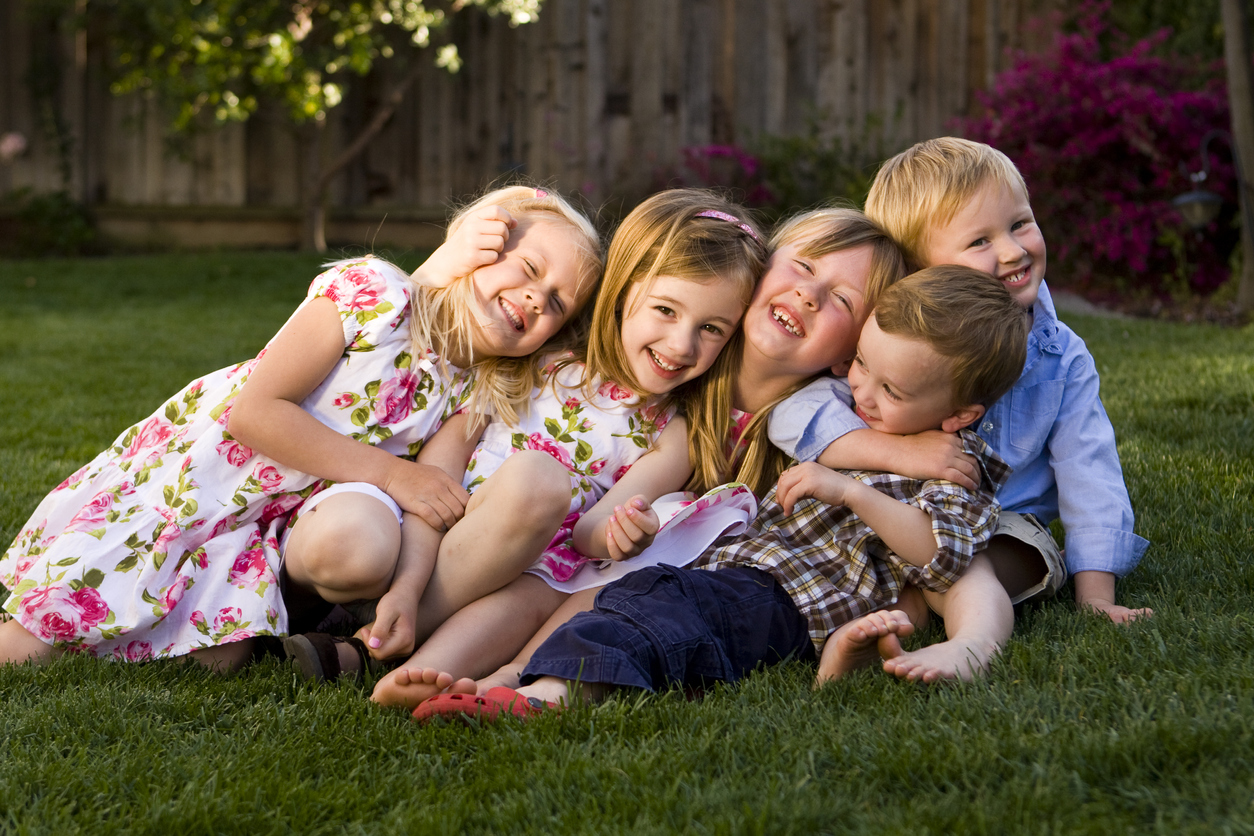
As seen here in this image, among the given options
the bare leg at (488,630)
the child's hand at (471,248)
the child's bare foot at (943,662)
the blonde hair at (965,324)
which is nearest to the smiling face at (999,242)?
the blonde hair at (965,324)

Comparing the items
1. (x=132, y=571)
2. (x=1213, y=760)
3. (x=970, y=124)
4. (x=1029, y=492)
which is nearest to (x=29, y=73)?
(x=970, y=124)

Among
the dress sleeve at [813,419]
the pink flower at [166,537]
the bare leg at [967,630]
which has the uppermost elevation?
the dress sleeve at [813,419]

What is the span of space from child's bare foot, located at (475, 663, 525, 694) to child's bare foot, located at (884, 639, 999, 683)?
1.97 feet

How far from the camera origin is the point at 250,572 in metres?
2.15

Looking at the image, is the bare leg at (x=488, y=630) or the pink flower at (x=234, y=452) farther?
the pink flower at (x=234, y=452)

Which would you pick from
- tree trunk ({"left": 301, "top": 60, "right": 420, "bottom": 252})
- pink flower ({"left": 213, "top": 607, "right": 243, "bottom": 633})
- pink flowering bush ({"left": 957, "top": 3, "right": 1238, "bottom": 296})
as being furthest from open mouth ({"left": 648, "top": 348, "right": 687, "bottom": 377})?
tree trunk ({"left": 301, "top": 60, "right": 420, "bottom": 252})

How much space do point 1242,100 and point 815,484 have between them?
4312 mm

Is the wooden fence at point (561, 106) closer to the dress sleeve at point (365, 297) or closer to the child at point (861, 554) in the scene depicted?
the dress sleeve at point (365, 297)

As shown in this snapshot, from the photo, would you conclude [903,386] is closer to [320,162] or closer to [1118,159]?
[1118,159]

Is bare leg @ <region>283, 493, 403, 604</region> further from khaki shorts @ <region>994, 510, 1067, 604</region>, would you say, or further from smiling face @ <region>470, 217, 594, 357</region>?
khaki shorts @ <region>994, 510, 1067, 604</region>

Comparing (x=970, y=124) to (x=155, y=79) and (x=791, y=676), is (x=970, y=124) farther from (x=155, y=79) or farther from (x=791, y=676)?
(x=791, y=676)

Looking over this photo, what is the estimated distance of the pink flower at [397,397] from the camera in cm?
225

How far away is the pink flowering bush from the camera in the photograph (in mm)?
6359

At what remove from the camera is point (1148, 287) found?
21.6 ft
